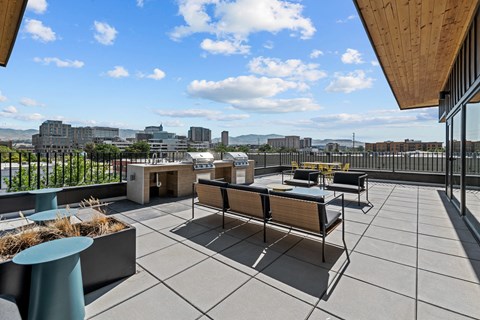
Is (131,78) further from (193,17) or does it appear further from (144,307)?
(144,307)

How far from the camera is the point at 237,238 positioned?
3324mm

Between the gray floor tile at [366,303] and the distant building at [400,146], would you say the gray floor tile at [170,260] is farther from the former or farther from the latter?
the distant building at [400,146]

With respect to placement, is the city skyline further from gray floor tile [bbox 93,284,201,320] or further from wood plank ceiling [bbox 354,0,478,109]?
gray floor tile [bbox 93,284,201,320]

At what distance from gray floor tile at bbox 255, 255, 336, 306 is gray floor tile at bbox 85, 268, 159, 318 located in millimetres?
1141

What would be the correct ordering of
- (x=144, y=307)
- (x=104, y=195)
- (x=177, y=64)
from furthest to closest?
(x=177, y=64), (x=104, y=195), (x=144, y=307)

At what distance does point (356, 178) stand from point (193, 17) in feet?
20.2

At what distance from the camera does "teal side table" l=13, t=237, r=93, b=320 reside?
1438 millimetres

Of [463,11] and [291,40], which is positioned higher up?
[291,40]

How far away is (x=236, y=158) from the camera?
7602 mm

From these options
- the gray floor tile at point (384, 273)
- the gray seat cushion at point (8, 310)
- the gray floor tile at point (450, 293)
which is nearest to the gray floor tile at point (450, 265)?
the gray floor tile at point (450, 293)

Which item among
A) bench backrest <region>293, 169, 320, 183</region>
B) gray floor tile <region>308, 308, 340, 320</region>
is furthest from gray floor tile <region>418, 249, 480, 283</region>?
bench backrest <region>293, 169, 320, 183</region>

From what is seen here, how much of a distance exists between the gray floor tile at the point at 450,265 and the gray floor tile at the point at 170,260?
265cm

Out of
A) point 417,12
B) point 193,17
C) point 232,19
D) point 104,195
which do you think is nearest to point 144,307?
point 104,195

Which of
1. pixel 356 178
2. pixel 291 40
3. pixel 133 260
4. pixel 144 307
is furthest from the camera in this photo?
pixel 291 40
